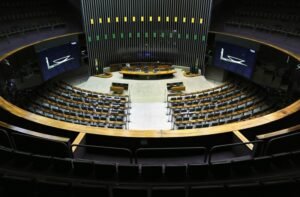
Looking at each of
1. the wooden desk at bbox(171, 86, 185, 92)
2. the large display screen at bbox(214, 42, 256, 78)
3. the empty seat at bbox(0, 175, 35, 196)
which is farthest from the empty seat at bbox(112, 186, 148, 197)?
the wooden desk at bbox(171, 86, 185, 92)

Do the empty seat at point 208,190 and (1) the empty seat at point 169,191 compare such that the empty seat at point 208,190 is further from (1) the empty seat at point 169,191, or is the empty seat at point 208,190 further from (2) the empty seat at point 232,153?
(2) the empty seat at point 232,153

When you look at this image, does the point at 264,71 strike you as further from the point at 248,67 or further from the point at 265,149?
the point at 265,149

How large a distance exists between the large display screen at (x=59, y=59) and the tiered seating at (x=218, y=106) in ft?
22.9

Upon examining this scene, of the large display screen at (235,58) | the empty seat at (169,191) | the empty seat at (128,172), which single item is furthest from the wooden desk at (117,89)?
the empty seat at (169,191)

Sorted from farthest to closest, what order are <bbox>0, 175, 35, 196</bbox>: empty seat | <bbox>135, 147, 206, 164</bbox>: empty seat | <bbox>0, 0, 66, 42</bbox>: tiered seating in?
<bbox>0, 0, 66, 42</bbox>: tiered seating
<bbox>135, 147, 206, 164</bbox>: empty seat
<bbox>0, 175, 35, 196</bbox>: empty seat

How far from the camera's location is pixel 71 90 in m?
13.3

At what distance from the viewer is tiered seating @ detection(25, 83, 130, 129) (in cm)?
976

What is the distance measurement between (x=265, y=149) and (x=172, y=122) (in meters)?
7.16

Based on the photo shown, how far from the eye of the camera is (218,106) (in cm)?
1097

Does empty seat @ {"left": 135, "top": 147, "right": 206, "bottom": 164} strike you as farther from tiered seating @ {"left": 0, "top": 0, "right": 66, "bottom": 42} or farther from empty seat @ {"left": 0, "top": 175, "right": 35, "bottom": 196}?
tiered seating @ {"left": 0, "top": 0, "right": 66, "bottom": 42}

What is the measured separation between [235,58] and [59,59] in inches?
426

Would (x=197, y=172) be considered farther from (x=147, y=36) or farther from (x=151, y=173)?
(x=147, y=36)

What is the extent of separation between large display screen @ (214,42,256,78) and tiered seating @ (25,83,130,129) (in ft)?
22.0

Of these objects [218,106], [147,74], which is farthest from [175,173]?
[147,74]
